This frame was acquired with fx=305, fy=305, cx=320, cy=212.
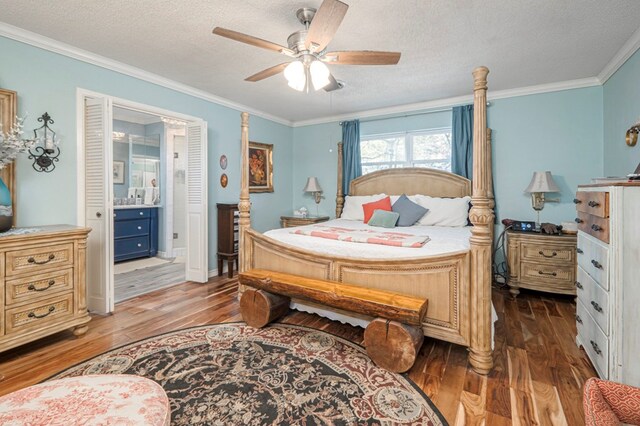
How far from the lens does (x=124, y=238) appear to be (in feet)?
17.4

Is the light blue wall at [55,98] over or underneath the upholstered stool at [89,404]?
over

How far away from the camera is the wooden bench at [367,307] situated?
2.03 meters

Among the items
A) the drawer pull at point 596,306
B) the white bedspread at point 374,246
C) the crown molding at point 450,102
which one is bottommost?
the drawer pull at point 596,306

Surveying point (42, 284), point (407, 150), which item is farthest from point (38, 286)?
point (407, 150)

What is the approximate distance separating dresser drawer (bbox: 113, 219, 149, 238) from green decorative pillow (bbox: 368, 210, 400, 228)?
4.26 metres

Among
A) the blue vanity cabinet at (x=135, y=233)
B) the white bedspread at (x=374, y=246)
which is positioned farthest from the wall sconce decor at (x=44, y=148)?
the blue vanity cabinet at (x=135, y=233)

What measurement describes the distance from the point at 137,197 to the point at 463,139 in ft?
19.5

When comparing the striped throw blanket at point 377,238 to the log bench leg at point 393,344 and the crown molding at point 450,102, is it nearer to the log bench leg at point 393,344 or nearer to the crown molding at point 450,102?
the log bench leg at point 393,344

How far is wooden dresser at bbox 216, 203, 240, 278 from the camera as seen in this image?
4348 mm

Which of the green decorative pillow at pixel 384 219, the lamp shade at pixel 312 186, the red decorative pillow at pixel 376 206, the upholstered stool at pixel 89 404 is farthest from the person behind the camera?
the lamp shade at pixel 312 186

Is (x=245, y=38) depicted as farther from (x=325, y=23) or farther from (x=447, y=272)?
(x=447, y=272)

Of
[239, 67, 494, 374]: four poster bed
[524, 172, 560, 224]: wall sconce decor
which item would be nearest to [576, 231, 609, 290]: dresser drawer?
[239, 67, 494, 374]: four poster bed

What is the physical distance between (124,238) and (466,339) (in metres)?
5.47

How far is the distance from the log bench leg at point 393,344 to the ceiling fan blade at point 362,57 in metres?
1.88
